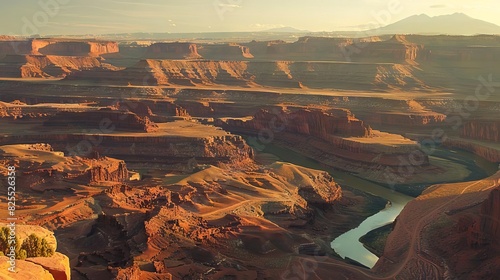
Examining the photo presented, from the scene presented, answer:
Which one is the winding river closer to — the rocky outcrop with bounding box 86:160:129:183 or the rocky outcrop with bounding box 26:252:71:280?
the rocky outcrop with bounding box 86:160:129:183

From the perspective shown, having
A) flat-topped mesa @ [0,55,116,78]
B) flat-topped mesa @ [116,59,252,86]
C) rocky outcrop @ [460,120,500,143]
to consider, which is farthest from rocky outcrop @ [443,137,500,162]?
flat-topped mesa @ [0,55,116,78]

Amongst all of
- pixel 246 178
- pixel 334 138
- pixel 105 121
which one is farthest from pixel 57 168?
pixel 334 138

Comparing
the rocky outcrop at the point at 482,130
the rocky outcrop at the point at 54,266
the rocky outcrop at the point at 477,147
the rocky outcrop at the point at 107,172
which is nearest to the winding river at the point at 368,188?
the rocky outcrop at the point at 477,147

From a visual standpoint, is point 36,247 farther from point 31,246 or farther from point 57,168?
point 57,168

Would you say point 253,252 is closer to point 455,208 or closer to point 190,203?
point 190,203

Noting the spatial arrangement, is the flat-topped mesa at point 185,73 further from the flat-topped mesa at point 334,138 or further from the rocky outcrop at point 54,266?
the rocky outcrop at point 54,266
